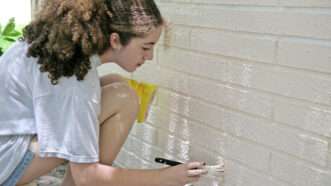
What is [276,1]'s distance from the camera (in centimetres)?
175

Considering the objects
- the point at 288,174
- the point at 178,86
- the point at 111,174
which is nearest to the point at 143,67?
the point at 178,86

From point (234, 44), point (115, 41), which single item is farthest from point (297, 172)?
point (115, 41)

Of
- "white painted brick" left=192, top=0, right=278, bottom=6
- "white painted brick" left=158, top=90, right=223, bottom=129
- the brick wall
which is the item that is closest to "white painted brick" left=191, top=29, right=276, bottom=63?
the brick wall

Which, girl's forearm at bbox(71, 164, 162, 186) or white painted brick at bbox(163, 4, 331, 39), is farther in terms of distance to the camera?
girl's forearm at bbox(71, 164, 162, 186)

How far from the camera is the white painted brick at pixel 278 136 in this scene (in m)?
1.65

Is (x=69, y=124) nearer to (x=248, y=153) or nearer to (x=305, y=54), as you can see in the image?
(x=248, y=153)

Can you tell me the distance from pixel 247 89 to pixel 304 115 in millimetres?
266

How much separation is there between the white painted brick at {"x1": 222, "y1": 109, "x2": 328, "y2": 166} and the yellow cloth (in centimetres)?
45

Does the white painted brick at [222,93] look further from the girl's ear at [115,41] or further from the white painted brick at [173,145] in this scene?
the girl's ear at [115,41]

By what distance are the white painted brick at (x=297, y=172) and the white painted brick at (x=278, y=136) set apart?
0.03 m

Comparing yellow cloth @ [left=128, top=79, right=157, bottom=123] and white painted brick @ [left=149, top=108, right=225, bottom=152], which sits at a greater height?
yellow cloth @ [left=128, top=79, right=157, bottom=123]

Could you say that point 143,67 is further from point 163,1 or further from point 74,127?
point 74,127

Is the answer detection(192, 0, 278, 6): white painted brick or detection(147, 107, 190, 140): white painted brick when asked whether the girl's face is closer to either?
detection(192, 0, 278, 6): white painted brick

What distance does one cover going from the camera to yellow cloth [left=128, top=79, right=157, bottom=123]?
2.37 meters
